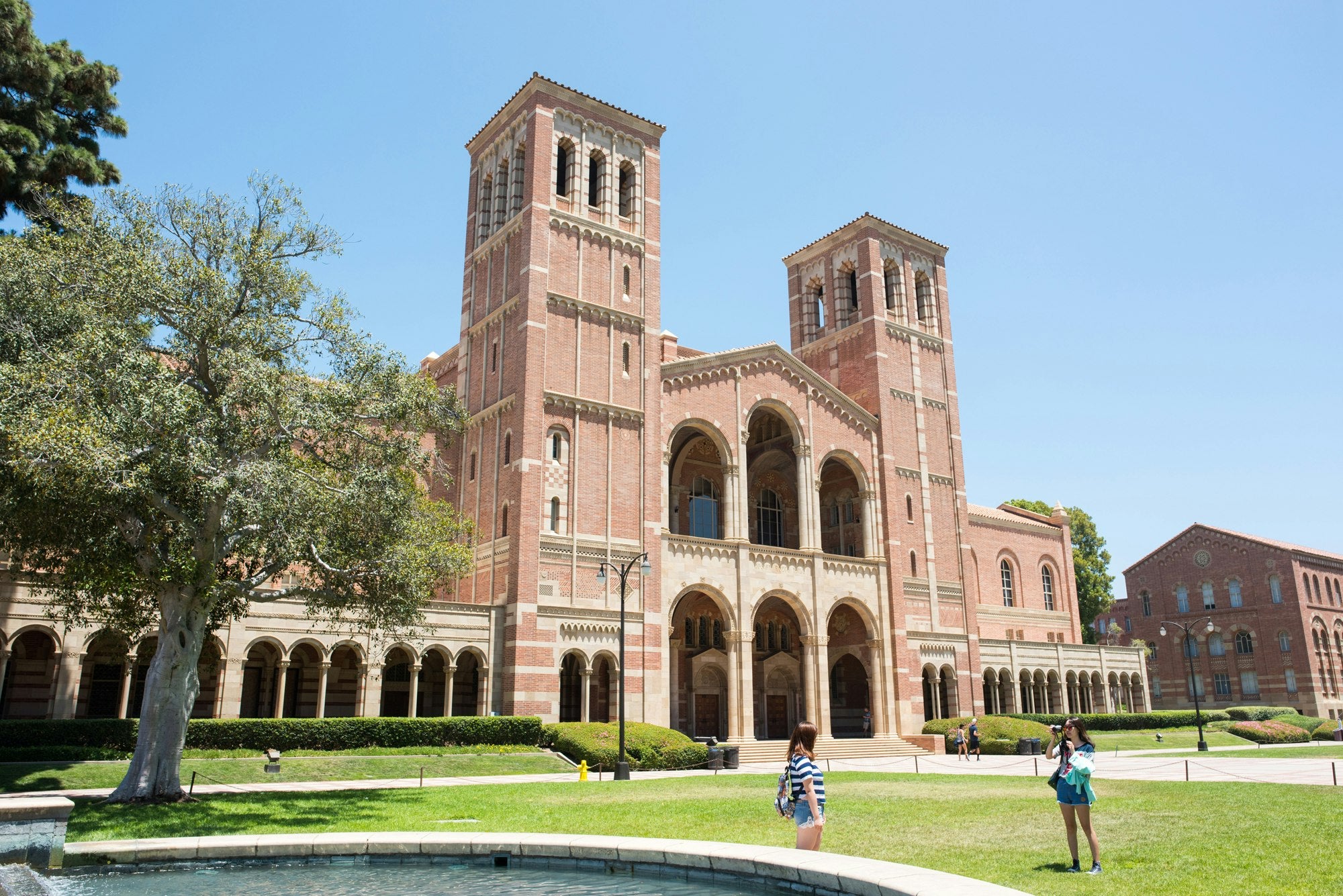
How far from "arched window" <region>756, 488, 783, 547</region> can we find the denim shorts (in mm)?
37439

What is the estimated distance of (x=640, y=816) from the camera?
56.0ft

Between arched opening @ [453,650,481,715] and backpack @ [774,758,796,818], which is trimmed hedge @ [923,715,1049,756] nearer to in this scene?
arched opening @ [453,650,481,715]

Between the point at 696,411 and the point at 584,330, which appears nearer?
the point at 584,330

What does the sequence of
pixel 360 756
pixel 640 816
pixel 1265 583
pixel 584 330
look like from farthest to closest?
pixel 1265 583
pixel 584 330
pixel 360 756
pixel 640 816

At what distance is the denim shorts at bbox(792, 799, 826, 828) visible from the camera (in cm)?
1030

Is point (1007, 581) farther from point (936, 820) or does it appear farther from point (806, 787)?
point (806, 787)

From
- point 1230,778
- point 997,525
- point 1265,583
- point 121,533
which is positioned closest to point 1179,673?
point 1265,583

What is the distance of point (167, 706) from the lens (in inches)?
781

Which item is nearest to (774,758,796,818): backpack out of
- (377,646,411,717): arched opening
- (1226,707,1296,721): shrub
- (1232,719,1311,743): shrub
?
(377,646,411,717): arched opening

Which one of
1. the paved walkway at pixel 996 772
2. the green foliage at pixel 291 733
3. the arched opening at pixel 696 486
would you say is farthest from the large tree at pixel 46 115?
the arched opening at pixel 696 486

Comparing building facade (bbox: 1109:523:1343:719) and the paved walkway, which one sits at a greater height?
building facade (bbox: 1109:523:1343:719)

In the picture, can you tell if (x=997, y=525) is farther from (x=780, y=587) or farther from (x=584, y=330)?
(x=584, y=330)

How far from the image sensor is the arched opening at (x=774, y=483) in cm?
4859

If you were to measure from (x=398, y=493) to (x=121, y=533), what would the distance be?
5.55m
